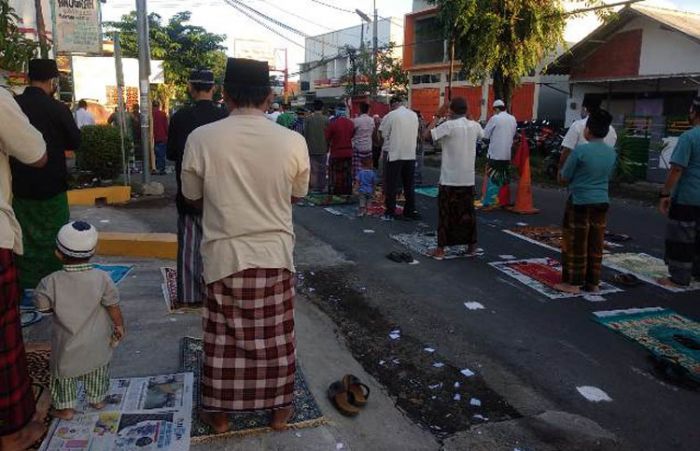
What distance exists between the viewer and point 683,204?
5520 mm

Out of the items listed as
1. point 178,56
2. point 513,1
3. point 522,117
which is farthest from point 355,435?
point 178,56

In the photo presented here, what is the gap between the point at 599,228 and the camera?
17.5 feet

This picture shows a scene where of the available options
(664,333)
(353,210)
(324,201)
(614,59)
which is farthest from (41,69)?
(614,59)

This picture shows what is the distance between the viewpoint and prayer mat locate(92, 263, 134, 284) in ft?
17.7

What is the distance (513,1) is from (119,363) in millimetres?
14003

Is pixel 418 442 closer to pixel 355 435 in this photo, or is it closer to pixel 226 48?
pixel 355 435

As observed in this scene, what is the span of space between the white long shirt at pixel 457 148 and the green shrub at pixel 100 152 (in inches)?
231

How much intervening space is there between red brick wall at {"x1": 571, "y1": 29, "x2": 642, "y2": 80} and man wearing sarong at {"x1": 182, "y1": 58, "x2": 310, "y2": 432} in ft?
55.5

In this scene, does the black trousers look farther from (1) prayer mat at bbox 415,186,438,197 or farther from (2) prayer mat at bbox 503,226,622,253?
(1) prayer mat at bbox 415,186,438,197

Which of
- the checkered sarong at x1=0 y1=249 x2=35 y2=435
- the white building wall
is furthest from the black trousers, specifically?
the white building wall

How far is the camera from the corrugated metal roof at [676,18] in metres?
14.6

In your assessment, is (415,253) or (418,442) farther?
Result: (415,253)

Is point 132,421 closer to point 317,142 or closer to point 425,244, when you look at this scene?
point 425,244

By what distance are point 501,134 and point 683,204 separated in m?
3.89
